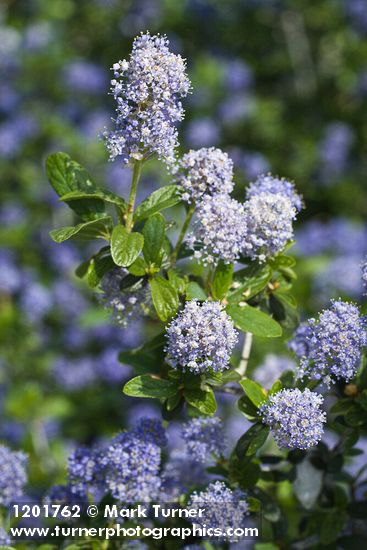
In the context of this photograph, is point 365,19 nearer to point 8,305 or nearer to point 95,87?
point 95,87

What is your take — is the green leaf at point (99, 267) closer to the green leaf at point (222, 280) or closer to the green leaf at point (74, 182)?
the green leaf at point (74, 182)

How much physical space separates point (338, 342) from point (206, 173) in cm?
34

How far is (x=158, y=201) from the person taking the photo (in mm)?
1331

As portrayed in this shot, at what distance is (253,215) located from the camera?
1.30 meters

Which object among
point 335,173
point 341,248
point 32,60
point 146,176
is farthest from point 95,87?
point 341,248

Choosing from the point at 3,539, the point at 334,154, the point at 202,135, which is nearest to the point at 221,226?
the point at 3,539

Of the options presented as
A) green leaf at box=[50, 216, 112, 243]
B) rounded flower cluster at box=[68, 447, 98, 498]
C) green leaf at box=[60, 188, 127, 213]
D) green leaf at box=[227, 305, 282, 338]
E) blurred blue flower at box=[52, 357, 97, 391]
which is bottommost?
rounded flower cluster at box=[68, 447, 98, 498]

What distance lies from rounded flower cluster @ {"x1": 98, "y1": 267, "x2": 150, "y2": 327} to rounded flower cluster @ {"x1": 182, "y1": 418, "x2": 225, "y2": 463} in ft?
0.85

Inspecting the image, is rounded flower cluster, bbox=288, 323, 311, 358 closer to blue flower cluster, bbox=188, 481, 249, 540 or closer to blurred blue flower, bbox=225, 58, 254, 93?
blue flower cluster, bbox=188, 481, 249, 540

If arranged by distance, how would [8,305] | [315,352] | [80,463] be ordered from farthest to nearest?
[8,305], [80,463], [315,352]

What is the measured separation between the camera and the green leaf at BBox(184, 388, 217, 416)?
1.23 metres

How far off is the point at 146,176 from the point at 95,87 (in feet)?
3.06

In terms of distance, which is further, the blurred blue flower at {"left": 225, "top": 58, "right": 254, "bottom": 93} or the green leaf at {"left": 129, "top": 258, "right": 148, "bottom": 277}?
the blurred blue flower at {"left": 225, "top": 58, "right": 254, "bottom": 93}

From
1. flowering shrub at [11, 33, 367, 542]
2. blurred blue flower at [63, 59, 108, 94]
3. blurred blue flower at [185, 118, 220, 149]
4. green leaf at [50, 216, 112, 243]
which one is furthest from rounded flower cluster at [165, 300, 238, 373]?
blurred blue flower at [63, 59, 108, 94]
